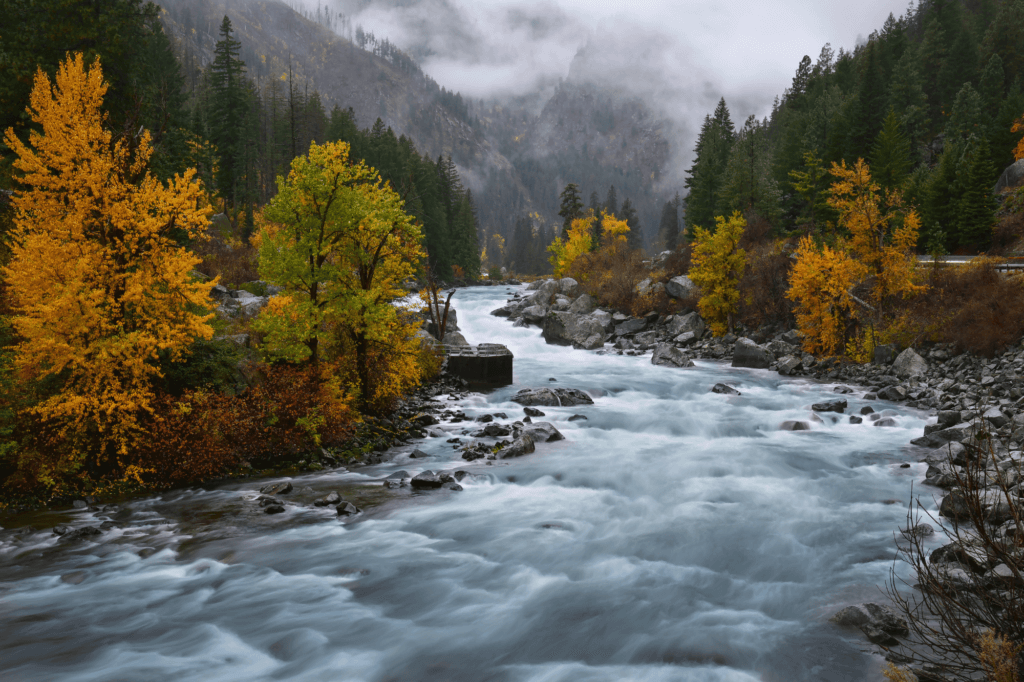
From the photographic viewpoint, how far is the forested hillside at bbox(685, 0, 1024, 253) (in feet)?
127

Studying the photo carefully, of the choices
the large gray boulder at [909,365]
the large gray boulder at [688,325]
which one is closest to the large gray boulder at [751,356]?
the large gray boulder at [688,325]

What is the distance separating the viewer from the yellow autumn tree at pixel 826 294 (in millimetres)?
28094

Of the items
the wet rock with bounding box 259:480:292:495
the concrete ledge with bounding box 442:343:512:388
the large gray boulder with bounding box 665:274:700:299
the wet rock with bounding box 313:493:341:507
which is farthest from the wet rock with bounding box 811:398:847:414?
the large gray boulder with bounding box 665:274:700:299

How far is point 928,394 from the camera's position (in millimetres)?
21109

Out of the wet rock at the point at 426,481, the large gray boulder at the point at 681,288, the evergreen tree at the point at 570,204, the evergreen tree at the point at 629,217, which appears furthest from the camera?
the evergreen tree at the point at 629,217

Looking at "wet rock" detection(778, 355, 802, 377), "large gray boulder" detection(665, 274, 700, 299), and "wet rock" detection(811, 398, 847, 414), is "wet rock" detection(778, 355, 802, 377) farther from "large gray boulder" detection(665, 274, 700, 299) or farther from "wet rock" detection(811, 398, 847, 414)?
"large gray boulder" detection(665, 274, 700, 299)

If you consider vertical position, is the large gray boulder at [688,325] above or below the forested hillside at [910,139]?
below

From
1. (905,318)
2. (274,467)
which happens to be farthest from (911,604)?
(905,318)

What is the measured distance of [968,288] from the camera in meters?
26.4

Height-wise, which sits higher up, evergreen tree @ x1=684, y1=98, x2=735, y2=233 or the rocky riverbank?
evergreen tree @ x1=684, y1=98, x2=735, y2=233

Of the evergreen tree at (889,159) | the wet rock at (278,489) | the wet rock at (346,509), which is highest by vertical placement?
the evergreen tree at (889,159)

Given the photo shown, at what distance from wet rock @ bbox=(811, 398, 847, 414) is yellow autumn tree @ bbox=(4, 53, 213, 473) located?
21003 millimetres

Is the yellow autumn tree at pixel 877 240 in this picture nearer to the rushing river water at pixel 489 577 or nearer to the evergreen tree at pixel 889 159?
the rushing river water at pixel 489 577

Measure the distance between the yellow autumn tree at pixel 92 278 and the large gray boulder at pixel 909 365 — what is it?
27200 millimetres
